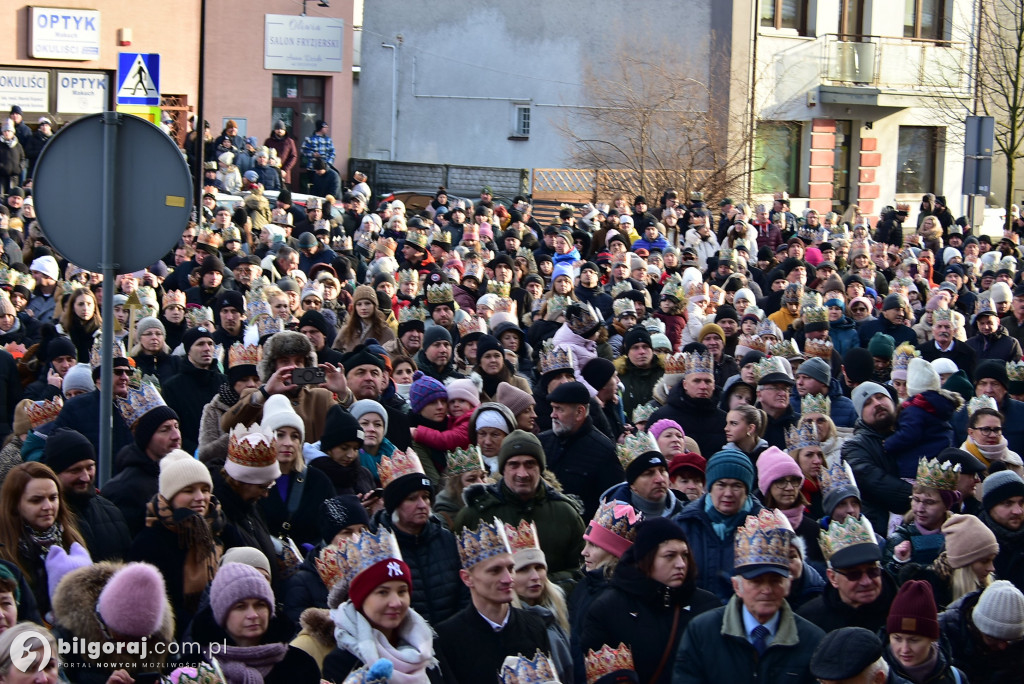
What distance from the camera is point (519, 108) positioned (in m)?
39.1

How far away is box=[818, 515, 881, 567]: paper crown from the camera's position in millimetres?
6184

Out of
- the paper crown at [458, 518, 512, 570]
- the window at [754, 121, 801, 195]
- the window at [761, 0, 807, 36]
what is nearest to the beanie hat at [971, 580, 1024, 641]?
the paper crown at [458, 518, 512, 570]

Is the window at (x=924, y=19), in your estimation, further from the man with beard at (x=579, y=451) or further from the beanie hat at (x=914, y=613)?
the beanie hat at (x=914, y=613)

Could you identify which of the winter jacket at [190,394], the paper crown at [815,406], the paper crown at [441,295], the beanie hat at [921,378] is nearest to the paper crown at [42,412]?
the winter jacket at [190,394]

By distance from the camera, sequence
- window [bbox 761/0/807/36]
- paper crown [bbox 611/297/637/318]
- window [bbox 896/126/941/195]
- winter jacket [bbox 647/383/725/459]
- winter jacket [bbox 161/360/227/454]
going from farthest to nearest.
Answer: window [bbox 896/126/941/195], window [bbox 761/0/807/36], paper crown [bbox 611/297/637/318], winter jacket [bbox 161/360/227/454], winter jacket [bbox 647/383/725/459]

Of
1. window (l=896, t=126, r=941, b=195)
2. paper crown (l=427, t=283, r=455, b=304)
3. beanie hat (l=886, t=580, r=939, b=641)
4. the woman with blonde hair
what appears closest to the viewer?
beanie hat (l=886, t=580, r=939, b=641)

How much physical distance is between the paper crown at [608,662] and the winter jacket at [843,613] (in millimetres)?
966

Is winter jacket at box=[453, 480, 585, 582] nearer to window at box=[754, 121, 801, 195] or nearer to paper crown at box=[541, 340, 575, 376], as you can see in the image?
paper crown at box=[541, 340, 575, 376]

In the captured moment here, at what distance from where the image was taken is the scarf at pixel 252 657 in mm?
5082

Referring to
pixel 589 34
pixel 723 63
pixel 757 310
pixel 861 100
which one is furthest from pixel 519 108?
pixel 757 310

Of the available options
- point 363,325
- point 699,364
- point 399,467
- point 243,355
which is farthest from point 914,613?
point 363,325

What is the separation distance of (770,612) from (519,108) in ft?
113

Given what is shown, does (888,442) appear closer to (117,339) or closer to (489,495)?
(489,495)

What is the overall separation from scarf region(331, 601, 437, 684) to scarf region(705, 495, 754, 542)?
1.85 meters
